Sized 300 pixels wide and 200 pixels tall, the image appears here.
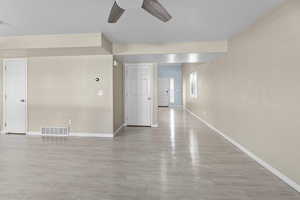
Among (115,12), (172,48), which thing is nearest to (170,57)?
(172,48)

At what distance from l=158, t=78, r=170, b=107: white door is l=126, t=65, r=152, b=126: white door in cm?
654

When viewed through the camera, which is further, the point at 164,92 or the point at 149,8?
the point at 164,92

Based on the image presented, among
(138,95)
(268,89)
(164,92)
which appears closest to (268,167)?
(268,89)

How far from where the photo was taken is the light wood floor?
211cm

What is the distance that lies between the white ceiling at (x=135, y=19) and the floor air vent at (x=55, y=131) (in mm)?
2433

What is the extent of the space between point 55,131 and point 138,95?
2733mm

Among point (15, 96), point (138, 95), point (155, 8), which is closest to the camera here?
point (155, 8)

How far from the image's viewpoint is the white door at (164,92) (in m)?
12.7

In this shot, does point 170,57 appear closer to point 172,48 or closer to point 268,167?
point 172,48

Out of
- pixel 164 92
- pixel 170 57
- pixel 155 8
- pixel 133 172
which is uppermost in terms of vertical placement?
pixel 170 57

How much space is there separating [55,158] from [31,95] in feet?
8.61

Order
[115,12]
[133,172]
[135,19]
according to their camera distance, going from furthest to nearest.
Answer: [135,19] < [133,172] < [115,12]

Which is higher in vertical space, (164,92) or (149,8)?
(149,8)

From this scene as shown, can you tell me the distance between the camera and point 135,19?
2.99 meters
